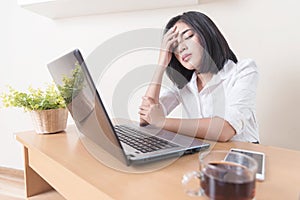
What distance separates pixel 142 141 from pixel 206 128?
21 cm

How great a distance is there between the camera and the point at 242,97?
86 centimetres

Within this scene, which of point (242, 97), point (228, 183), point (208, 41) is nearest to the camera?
point (228, 183)

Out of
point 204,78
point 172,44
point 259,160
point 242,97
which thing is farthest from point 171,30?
point 259,160

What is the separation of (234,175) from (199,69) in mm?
756

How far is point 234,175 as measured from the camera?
364 millimetres

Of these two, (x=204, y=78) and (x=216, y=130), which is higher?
(x=204, y=78)

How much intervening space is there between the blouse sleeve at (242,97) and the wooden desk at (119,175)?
0.08 metres

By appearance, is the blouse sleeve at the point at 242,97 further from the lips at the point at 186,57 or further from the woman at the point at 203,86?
the lips at the point at 186,57

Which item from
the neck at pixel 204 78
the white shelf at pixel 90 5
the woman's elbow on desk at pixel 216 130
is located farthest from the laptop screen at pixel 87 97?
the white shelf at pixel 90 5

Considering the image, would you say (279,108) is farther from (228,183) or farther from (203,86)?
(228,183)

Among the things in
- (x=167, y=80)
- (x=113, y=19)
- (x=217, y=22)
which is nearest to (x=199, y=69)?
(x=167, y=80)

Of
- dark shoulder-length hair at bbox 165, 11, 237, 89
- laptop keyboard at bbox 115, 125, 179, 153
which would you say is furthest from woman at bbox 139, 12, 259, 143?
laptop keyboard at bbox 115, 125, 179, 153

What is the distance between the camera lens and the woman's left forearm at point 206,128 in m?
0.77

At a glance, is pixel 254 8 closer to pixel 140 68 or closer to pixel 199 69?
pixel 199 69
